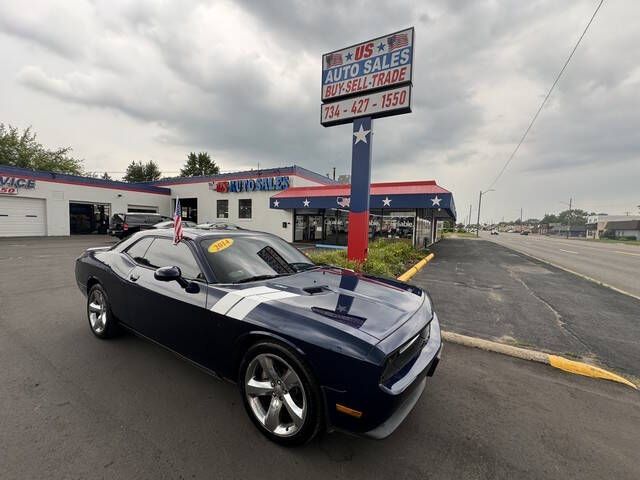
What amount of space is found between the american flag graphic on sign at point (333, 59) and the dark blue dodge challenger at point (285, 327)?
7406 mm

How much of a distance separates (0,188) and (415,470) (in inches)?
1045

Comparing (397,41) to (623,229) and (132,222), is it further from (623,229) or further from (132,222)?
(623,229)

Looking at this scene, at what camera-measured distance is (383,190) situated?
14984mm

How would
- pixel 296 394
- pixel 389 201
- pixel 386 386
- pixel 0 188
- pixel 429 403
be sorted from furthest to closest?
pixel 0 188, pixel 389 201, pixel 429 403, pixel 296 394, pixel 386 386

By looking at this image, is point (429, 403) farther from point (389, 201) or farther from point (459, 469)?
point (389, 201)

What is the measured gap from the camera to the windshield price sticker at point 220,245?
293 centimetres

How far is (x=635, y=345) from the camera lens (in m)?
4.00

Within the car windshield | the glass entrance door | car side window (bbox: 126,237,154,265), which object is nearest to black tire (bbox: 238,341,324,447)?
the car windshield

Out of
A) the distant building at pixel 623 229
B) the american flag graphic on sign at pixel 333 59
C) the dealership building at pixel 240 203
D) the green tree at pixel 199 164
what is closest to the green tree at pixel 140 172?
the green tree at pixel 199 164

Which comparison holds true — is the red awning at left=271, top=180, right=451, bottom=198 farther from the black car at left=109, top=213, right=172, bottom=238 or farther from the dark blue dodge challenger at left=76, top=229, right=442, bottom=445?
the dark blue dodge challenger at left=76, top=229, right=442, bottom=445

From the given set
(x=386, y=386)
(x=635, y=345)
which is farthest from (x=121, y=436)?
(x=635, y=345)

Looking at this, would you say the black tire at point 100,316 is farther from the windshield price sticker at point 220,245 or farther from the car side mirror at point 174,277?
the windshield price sticker at point 220,245

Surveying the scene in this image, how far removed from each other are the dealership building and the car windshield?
1079 cm

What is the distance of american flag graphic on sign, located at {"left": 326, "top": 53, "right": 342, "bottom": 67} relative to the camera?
861 cm
